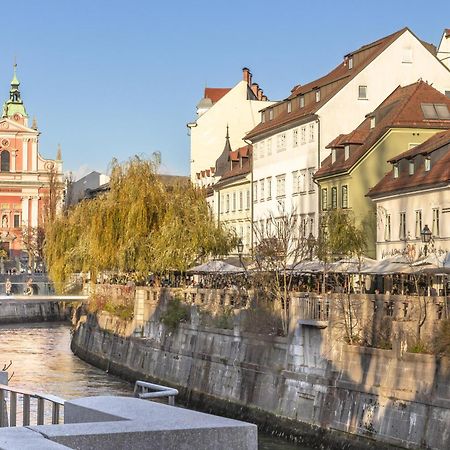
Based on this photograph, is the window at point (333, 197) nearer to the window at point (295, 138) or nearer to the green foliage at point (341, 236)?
the green foliage at point (341, 236)

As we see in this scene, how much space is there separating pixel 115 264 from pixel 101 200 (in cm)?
409

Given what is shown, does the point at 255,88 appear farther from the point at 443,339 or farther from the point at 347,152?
the point at 443,339

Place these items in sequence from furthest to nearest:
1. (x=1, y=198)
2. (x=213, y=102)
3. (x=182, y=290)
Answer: (x=1, y=198), (x=213, y=102), (x=182, y=290)

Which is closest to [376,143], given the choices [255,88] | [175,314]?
[175,314]

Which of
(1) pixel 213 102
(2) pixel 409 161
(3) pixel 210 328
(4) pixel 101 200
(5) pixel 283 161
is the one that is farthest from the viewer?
(1) pixel 213 102

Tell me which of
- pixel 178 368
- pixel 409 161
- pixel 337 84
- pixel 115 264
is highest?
pixel 337 84

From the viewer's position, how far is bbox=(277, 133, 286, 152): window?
69562mm

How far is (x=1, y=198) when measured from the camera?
14038cm

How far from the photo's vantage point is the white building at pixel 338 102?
210 feet

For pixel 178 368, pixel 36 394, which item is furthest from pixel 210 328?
pixel 36 394

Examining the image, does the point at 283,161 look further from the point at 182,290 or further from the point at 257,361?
the point at 257,361

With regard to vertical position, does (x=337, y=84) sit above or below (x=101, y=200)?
above

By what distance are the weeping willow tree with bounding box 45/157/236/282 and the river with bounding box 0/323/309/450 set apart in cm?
484

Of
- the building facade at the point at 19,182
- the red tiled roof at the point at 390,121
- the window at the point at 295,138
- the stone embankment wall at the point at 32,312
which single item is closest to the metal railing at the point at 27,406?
the red tiled roof at the point at 390,121
